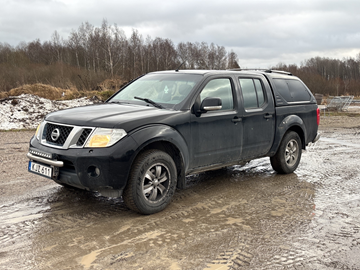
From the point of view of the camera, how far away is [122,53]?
201ft

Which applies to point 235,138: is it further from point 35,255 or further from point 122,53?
point 122,53

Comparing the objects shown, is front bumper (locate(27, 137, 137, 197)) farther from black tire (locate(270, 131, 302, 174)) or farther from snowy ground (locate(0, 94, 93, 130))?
snowy ground (locate(0, 94, 93, 130))

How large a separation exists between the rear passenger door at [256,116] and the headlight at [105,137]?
7.43 feet

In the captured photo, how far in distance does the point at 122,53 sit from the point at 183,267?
Answer: 6069cm

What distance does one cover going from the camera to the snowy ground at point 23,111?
45.5 ft

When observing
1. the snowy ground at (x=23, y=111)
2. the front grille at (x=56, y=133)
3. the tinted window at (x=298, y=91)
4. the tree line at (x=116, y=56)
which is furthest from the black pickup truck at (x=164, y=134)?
the tree line at (x=116, y=56)

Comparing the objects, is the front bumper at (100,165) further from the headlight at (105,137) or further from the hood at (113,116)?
the hood at (113,116)

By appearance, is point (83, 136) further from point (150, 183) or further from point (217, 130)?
point (217, 130)

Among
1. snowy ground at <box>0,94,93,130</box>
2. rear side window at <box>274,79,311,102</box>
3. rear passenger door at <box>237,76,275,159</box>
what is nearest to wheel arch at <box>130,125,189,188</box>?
rear passenger door at <box>237,76,275,159</box>

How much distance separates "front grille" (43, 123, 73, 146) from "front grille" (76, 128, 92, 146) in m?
0.18

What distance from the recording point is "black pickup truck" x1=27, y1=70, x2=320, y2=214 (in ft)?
13.9

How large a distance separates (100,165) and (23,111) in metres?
12.1

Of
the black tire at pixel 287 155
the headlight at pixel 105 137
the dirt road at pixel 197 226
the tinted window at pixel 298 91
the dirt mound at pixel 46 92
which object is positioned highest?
the dirt mound at pixel 46 92

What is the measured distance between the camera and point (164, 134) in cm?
459
